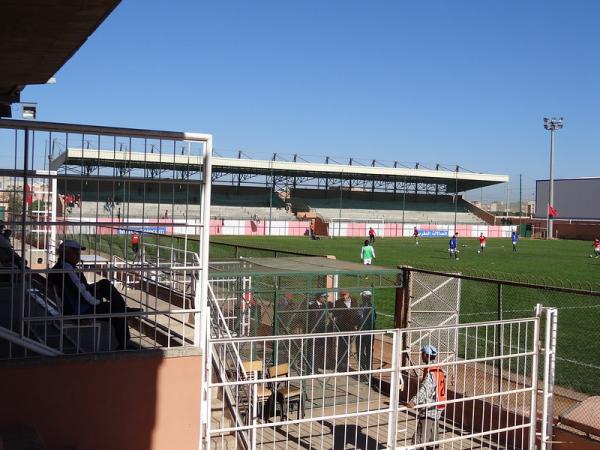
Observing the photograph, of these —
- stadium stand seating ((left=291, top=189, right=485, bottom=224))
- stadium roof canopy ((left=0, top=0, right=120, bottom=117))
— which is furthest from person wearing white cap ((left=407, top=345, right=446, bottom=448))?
stadium stand seating ((left=291, top=189, right=485, bottom=224))

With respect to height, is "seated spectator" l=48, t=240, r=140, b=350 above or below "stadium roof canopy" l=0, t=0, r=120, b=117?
below

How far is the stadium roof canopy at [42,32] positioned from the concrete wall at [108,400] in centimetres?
264

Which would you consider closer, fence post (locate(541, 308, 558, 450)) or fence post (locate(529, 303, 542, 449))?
fence post (locate(529, 303, 542, 449))

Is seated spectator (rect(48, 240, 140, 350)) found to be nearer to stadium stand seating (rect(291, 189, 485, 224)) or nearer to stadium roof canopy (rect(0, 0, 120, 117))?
stadium roof canopy (rect(0, 0, 120, 117))

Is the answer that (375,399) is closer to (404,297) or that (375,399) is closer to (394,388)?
(404,297)

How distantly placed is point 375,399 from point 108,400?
6746mm

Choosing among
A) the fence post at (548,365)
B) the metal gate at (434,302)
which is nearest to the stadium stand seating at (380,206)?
the metal gate at (434,302)

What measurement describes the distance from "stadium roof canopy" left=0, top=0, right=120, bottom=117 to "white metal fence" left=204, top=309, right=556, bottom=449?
8.79 ft

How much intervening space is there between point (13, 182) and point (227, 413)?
132 inches

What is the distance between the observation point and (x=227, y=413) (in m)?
7.66

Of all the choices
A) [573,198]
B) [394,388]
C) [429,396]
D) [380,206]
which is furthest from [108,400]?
[573,198]

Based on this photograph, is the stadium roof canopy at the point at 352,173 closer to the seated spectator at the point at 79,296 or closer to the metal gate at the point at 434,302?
the metal gate at the point at 434,302

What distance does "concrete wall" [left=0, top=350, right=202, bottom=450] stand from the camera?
5484 millimetres

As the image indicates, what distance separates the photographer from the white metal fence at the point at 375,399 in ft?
20.7
